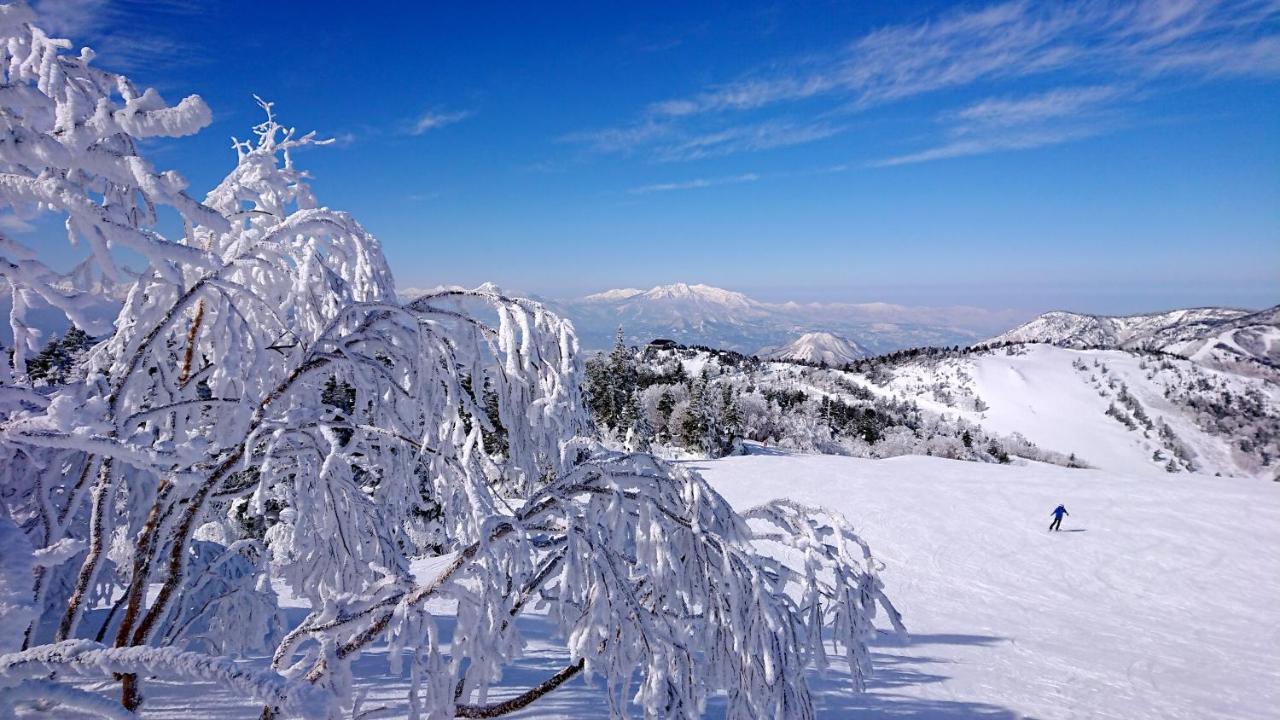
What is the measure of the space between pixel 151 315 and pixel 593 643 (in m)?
3.80

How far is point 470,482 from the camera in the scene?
327 cm

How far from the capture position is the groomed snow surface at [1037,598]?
8352 millimetres

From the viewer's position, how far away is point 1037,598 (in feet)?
47.5

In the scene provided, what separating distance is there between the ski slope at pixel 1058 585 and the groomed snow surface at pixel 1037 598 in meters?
0.05

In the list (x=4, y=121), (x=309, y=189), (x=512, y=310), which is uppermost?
(x=309, y=189)

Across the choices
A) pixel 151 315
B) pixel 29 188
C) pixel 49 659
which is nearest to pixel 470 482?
pixel 49 659

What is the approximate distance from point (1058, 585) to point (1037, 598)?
5.00 feet

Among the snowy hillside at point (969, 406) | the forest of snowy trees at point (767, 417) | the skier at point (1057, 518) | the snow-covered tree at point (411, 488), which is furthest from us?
the snowy hillside at point (969, 406)

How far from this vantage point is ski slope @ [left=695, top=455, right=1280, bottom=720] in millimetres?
9344

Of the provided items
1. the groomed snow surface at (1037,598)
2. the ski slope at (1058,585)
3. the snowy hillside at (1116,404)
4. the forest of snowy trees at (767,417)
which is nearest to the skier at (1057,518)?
the ski slope at (1058,585)

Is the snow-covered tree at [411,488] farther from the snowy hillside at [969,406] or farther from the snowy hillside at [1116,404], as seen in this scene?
the snowy hillside at [1116,404]

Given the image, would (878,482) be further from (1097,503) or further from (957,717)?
(957,717)

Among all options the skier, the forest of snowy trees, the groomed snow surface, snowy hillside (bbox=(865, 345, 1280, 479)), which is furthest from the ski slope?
snowy hillside (bbox=(865, 345, 1280, 479))

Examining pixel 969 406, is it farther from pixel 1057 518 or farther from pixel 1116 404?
pixel 1057 518
